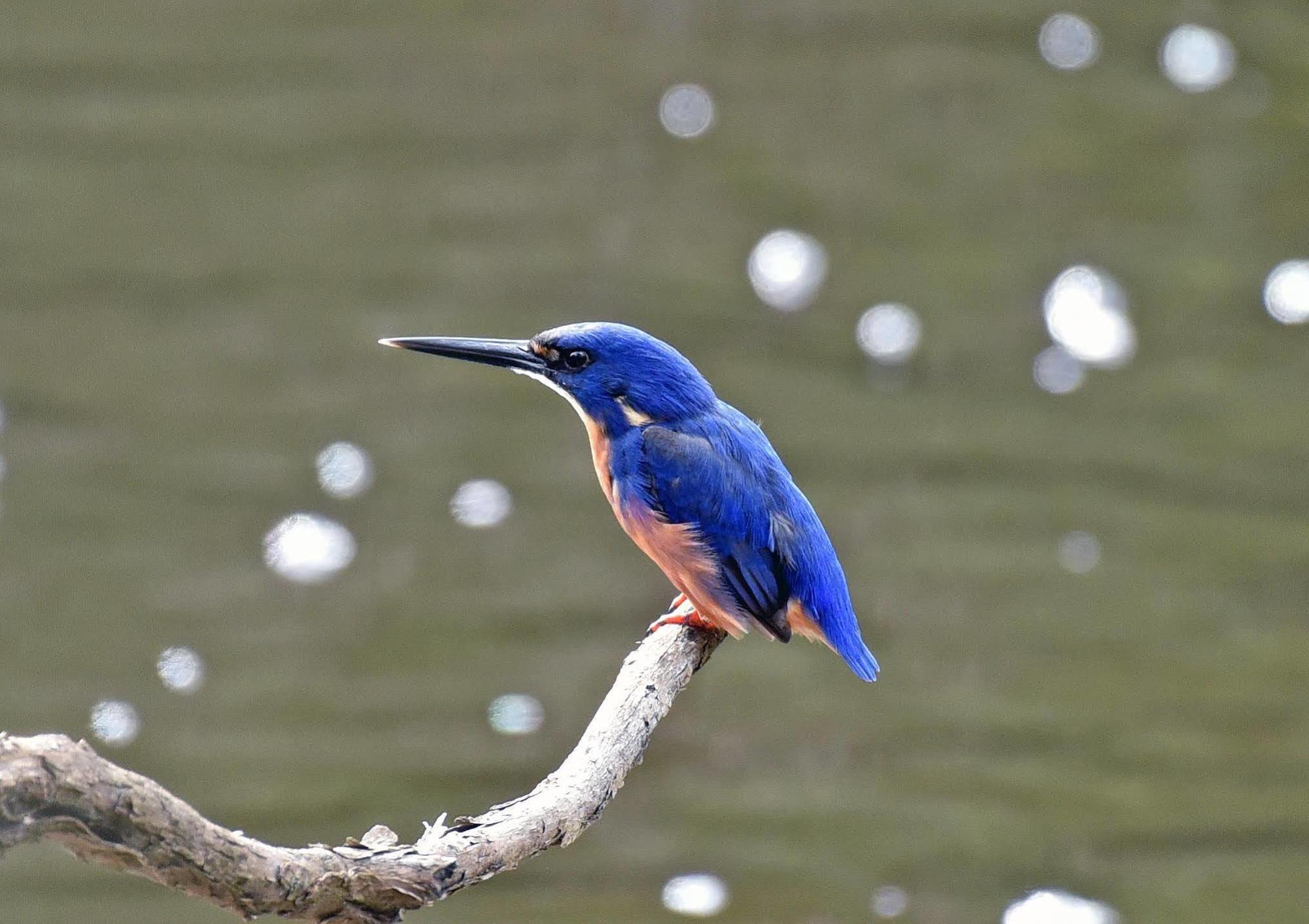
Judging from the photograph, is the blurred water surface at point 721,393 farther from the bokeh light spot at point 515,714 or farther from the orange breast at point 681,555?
the orange breast at point 681,555

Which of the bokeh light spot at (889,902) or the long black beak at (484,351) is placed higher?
the bokeh light spot at (889,902)

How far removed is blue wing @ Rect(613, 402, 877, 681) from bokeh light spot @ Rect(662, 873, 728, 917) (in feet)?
5.99

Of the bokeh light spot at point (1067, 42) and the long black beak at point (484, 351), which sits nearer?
the long black beak at point (484, 351)

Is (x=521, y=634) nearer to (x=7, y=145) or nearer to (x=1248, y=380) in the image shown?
(x=7, y=145)

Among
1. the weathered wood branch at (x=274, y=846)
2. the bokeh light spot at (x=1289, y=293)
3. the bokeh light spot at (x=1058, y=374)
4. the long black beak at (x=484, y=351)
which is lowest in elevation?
the weathered wood branch at (x=274, y=846)

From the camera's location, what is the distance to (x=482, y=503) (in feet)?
12.6

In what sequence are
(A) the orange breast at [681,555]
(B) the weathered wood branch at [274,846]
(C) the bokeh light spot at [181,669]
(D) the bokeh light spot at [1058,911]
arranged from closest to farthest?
(B) the weathered wood branch at [274,846] → (A) the orange breast at [681,555] → (D) the bokeh light spot at [1058,911] → (C) the bokeh light spot at [181,669]

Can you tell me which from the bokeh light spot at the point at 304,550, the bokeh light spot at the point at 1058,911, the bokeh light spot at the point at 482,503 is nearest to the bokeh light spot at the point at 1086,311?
the bokeh light spot at the point at 1058,911

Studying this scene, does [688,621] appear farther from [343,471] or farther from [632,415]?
[343,471]

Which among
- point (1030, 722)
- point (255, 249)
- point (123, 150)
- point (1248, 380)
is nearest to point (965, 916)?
point (1030, 722)

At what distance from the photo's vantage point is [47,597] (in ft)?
12.0

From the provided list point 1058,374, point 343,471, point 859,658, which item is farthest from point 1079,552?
point 859,658

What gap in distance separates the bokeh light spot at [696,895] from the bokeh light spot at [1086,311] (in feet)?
5.56

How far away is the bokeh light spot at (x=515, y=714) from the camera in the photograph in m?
3.71
